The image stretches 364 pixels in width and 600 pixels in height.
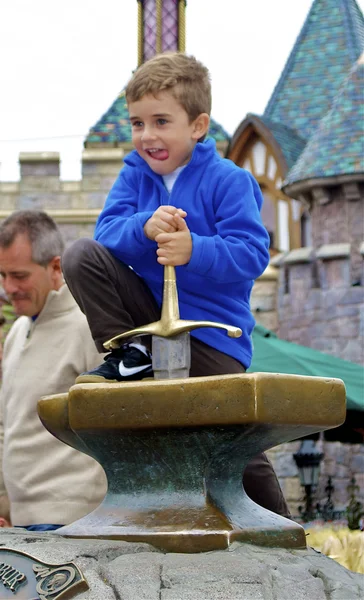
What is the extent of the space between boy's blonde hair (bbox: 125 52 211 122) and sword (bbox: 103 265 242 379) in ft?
1.65

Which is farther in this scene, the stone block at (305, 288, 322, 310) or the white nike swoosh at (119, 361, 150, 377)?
the stone block at (305, 288, 322, 310)

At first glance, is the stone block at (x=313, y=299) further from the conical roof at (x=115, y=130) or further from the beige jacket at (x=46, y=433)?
the beige jacket at (x=46, y=433)

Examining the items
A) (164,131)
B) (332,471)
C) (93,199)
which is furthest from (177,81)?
(332,471)

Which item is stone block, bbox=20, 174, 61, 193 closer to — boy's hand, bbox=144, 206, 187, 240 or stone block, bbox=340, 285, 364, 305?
stone block, bbox=340, 285, 364, 305

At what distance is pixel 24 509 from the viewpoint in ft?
12.9

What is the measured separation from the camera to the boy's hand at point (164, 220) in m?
2.91

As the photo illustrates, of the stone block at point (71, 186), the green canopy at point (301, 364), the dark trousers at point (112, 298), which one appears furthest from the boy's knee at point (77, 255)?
the stone block at point (71, 186)

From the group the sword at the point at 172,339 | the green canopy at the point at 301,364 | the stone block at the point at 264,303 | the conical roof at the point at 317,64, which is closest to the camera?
the sword at the point at 172,339

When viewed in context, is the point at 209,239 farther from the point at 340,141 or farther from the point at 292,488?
the point at 340,141

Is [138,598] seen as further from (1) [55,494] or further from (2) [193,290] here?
(1) [55,494]

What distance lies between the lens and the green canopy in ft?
30.5

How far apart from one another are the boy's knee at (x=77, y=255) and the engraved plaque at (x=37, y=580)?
0.72 m

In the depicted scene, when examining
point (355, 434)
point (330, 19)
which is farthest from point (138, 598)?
point (330, 19)

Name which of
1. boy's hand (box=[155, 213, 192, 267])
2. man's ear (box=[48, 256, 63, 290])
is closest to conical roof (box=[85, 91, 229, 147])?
man's ear (box=[48, 256, 63, 290])
